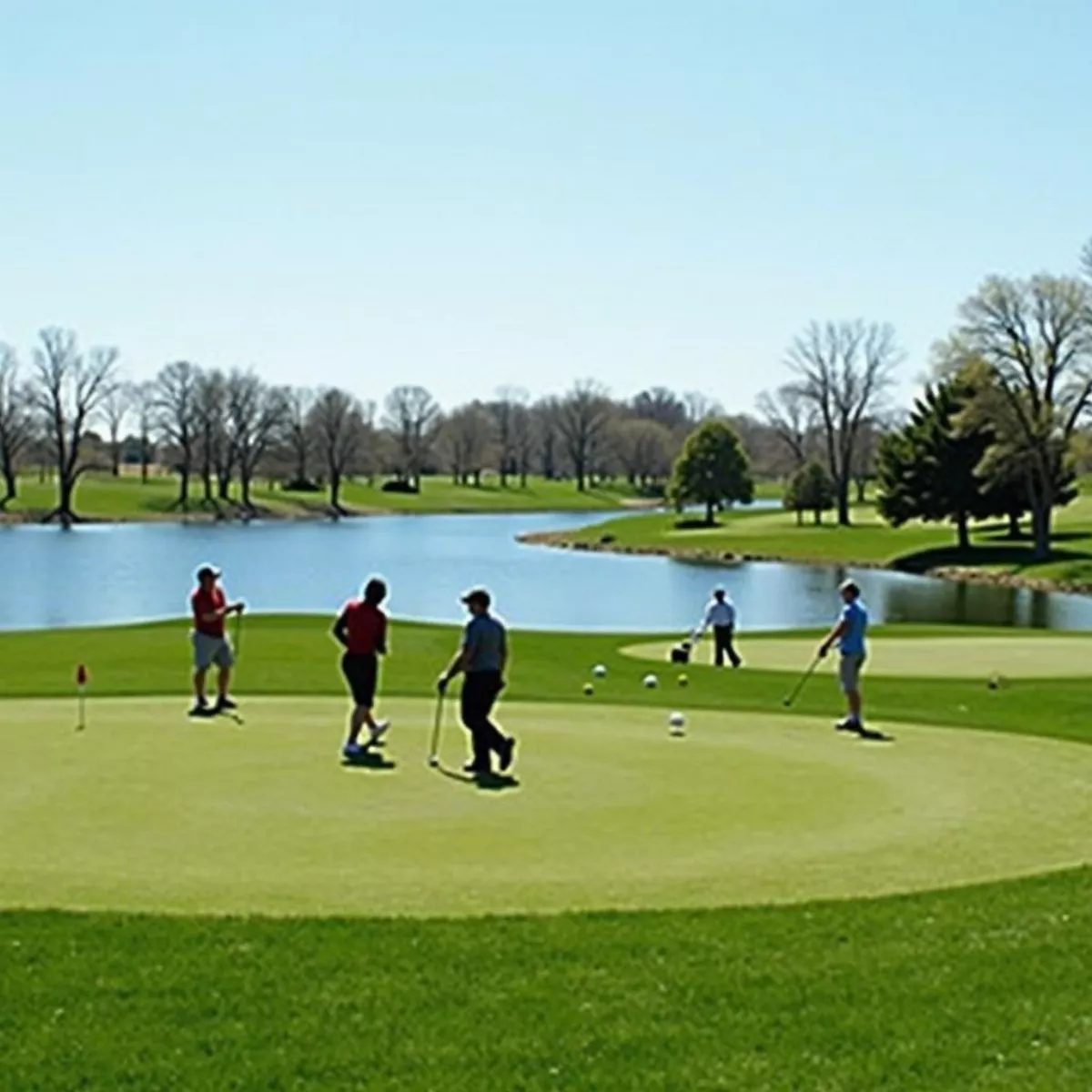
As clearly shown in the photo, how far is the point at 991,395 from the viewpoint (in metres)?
79.7

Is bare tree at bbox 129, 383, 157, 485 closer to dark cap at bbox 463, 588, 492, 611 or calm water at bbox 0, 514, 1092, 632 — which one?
calm water at bbox 0, 514, 1092, 632

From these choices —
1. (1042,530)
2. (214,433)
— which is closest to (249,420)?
(214,433)

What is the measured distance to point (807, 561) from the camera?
9350cm

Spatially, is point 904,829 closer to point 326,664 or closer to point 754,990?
point 754,990

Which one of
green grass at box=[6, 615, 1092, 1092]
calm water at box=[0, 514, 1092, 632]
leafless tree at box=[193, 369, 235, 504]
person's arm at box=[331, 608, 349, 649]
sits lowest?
calm water at box=[0, 514, 1092, 632]

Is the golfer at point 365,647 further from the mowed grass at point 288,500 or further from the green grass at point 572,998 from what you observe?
the mowed grass at point 288,500

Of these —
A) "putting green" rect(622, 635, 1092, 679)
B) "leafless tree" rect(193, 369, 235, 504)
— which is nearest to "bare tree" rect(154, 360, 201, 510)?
"leafless tree" rect(193, 369, 235, 504)

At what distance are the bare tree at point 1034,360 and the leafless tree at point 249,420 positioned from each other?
90715 mm

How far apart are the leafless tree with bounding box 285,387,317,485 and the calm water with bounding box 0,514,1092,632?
2495 inches

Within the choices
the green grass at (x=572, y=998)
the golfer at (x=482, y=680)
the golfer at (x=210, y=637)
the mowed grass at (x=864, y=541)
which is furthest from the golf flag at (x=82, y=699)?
the mowed grass at (x=864, y=541)

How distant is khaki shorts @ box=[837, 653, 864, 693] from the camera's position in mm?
21188

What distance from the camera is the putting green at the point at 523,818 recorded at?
11961 millimetres

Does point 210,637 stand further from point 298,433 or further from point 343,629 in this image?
point 298,433

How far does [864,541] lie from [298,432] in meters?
92.1
